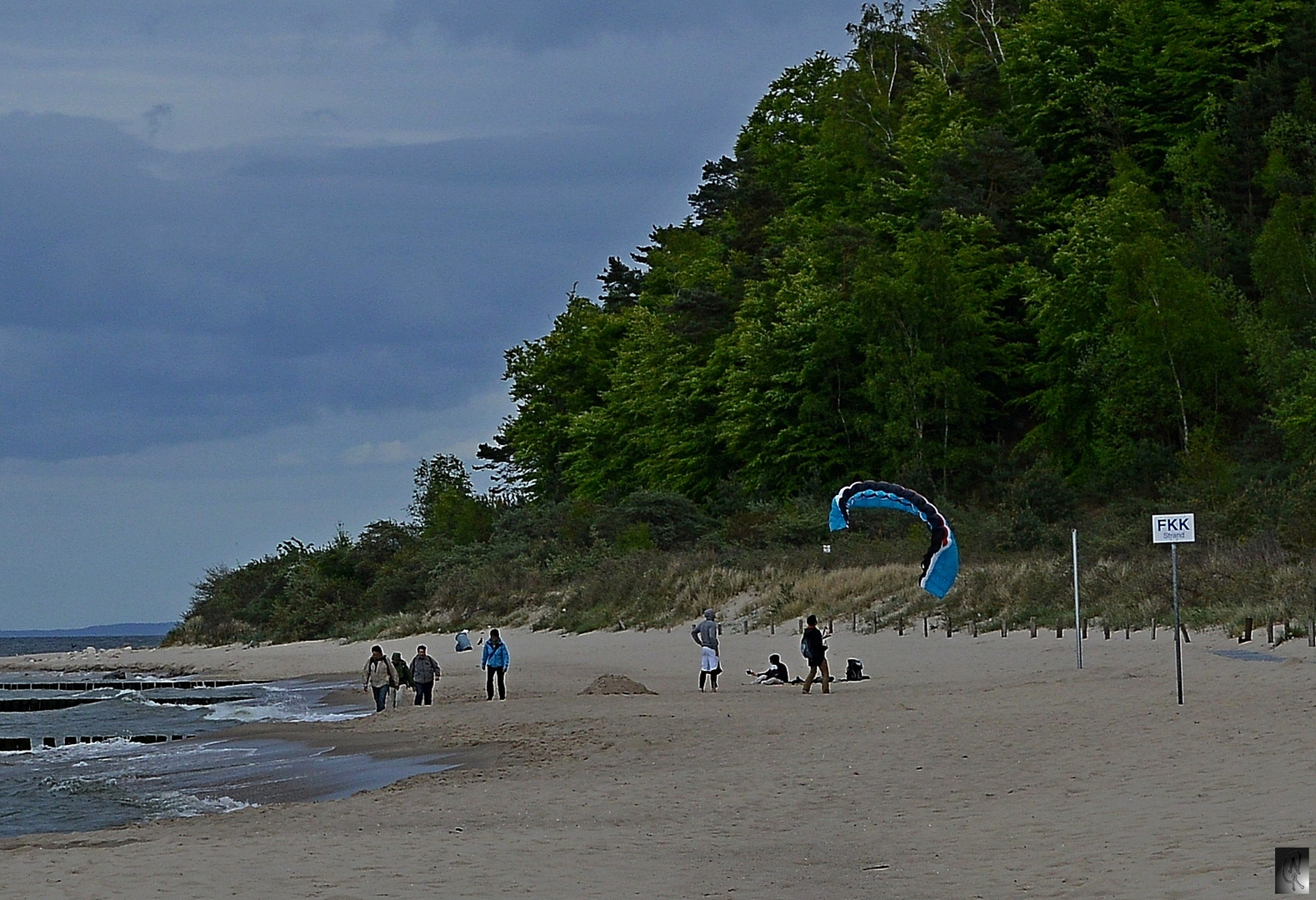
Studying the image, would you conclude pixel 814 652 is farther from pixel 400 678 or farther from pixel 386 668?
pixel 386 668

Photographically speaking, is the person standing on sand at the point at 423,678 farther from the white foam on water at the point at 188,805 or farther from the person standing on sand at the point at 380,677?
the white foam on water at the point at 188,805

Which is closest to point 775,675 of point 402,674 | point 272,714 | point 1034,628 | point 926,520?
point 1034,628

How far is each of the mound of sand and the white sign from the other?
11.0m

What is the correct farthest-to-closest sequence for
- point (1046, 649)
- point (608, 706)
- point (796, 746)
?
point (1046, 649)
point (608, 706)
point (796, 746)

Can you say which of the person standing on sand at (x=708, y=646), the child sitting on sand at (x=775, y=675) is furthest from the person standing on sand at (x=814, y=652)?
the person standing on sand at (x=708, y=646)

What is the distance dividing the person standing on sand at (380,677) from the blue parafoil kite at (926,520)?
10.4m

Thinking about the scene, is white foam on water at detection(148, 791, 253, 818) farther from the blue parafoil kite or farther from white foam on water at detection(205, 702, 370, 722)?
the blue parafoil kite

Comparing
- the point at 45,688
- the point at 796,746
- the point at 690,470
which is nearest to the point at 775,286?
the point at 690,470

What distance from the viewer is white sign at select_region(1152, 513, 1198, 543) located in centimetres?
1803

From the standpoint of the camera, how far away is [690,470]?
67438 mm

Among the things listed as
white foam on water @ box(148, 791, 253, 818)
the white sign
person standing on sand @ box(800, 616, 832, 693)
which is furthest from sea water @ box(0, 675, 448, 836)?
the white sign

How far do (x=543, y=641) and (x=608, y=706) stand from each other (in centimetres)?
2119

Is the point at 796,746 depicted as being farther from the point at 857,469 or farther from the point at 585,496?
the point at 585,496

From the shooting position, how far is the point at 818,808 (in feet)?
43.9
